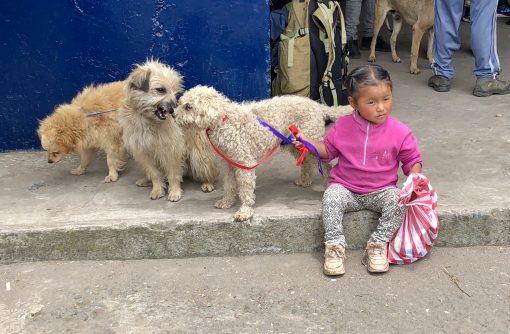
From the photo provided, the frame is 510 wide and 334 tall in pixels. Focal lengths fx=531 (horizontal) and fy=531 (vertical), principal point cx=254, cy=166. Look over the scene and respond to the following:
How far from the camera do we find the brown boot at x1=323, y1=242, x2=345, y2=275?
3271 millimetres

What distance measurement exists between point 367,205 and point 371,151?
1.17 ft

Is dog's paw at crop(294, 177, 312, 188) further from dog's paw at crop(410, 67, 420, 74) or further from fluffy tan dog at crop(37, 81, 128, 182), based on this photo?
dog's paw at crop(410, 67, 420, 74)

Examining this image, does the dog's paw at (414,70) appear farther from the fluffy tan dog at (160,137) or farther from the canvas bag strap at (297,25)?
the fluffy tan dog at (160,137)

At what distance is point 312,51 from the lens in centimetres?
514

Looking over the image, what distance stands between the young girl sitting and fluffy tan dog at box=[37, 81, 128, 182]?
6.39 ft

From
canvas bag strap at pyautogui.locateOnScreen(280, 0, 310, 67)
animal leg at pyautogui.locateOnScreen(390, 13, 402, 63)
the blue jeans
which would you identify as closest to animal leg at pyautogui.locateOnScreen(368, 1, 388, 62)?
animal leg at pyautogui.locateOnScreen(390, 13, 402, 63)

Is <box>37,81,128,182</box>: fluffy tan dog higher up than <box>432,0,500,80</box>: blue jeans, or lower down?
lower down

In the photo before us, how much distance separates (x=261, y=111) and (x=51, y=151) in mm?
1857

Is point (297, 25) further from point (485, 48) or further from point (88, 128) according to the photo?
point (88, 128)

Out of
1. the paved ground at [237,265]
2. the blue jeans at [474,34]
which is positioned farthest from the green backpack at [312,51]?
the blue jeans at [474,34]

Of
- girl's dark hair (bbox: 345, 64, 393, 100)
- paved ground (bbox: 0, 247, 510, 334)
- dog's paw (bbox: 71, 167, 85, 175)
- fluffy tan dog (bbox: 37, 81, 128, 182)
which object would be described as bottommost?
paved ground (bbox: 0, 247, 510, 334)

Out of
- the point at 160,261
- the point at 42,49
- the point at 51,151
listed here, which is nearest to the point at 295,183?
the point at 160,261

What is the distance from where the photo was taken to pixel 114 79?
4.89 meters

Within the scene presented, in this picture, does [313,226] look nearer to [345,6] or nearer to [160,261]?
[160,261]
